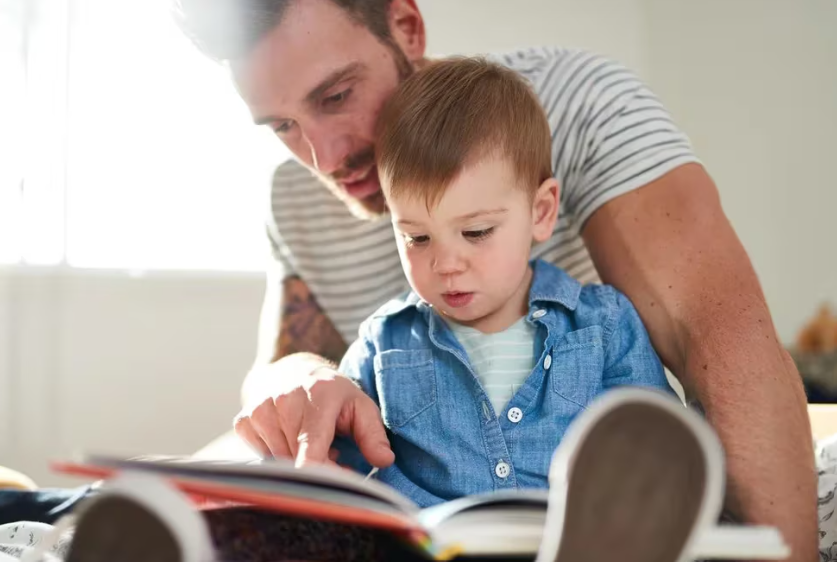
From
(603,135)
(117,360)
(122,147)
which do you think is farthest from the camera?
(122,147)

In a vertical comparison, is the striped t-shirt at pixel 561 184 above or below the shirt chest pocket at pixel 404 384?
above

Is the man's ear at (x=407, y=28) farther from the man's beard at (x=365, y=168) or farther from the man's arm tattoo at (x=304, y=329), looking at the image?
the man's arm tattoo at (x=304, y=329)

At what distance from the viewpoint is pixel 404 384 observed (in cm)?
118

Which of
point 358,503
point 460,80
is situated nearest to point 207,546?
point 358,503

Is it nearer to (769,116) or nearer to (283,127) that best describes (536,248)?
(283,127)

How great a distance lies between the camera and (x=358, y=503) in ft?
2.06

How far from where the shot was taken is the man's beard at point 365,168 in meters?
1.47

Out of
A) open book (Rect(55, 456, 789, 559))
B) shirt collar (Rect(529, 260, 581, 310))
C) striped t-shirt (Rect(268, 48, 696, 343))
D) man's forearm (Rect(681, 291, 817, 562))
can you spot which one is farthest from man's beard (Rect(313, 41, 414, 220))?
open book (Rect(55, 456, 789, 559))

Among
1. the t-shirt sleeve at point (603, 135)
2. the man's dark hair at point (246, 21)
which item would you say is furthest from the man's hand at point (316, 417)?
the man's dark hair at point (246, 21)

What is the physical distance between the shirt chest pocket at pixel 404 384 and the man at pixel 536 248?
51 millimetres

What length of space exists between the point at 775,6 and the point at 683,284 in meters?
2.73

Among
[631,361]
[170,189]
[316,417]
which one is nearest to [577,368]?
[631,361]

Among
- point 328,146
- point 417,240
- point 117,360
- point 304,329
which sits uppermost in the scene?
point 328,146

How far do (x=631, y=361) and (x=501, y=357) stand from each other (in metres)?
0.17
